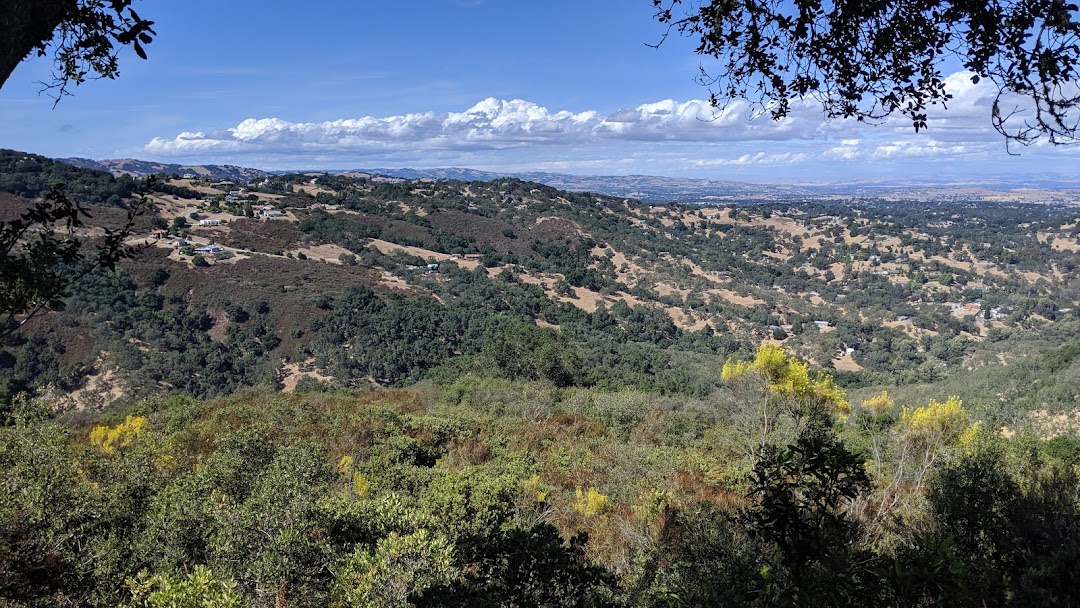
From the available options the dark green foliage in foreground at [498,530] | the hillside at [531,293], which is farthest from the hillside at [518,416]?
the hillside at [531,293]

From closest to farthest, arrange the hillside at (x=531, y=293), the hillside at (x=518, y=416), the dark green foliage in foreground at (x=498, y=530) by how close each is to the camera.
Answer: the dark green foliage in foreground at (x=498, y=530) → the hillside at (x=518, y=416) → the hillside at (x=531, y=293)

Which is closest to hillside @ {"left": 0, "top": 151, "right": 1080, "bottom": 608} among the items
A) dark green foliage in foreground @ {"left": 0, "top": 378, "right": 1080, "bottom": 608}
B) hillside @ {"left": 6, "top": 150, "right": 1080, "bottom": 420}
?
dark green foliage in foreground @ {"left": 0, "top": 378, "right": 1080, "bottom": 608}

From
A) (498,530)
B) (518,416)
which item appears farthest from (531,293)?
(498,530)

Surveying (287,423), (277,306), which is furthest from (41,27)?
(277,306)

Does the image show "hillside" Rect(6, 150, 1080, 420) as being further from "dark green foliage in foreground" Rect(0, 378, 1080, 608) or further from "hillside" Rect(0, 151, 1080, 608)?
"dark green foliage in foreground" Rect(0, 378, 1080, 608)

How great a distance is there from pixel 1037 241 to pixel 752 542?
147m

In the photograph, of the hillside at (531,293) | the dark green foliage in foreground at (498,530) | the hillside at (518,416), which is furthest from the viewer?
the hillside at (531,293)

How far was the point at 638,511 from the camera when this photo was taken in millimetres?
9156

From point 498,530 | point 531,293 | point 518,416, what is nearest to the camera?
point 498,530

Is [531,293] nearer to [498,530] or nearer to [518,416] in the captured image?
[518,416]

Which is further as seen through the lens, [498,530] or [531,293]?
[531,293]

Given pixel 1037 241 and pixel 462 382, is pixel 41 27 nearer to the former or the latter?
pixel 462 382

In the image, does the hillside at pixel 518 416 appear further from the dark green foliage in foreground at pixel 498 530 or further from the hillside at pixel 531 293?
the hillside at pixel 531 293

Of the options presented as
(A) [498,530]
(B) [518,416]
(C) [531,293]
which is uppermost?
(A) [498,530]
